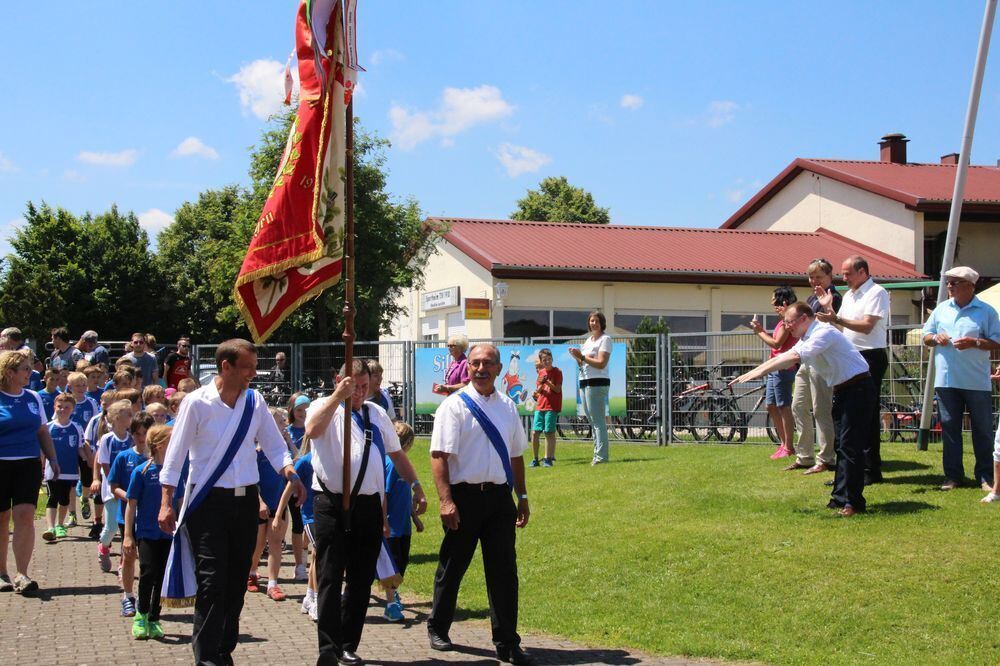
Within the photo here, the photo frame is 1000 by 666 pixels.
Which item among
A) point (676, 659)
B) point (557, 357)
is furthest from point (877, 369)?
point (557, 357)

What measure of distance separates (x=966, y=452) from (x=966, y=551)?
5.13m

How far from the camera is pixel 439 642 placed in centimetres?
766

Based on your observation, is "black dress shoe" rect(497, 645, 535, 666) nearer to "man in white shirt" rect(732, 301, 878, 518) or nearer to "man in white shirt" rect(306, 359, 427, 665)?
"man in white shirt" rect(306, 359, 427, 665)

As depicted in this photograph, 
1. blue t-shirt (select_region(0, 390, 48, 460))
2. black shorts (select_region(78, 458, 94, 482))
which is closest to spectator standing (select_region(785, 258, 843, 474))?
blue t-shirt (select_region(0, 390, 48, 460))

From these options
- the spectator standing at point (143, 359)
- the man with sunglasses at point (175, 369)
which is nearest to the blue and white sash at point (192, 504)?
the spectator standing at point (143, 359)

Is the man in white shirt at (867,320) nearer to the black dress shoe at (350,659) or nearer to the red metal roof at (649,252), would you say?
the black dress shoe at (350,659)

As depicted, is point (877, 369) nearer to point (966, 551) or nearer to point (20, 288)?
point (966, 551)

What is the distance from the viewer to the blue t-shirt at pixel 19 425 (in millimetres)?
9945

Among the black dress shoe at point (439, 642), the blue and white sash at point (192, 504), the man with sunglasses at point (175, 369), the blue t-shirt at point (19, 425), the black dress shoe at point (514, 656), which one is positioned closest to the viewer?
the blue and white sash at point (192, 504)

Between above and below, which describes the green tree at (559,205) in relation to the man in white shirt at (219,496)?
above

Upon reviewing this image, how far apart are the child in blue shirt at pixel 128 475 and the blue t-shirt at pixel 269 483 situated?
100cm

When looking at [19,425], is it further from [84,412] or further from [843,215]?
[843,215]

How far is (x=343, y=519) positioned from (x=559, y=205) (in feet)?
197

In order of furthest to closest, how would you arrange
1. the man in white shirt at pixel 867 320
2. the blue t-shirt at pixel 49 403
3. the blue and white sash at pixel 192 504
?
1. the blue t-shirt at pixel 49 403
2. the man in white shirt at pixel 867 320
3. the blue and white sash at pixel 192 504
